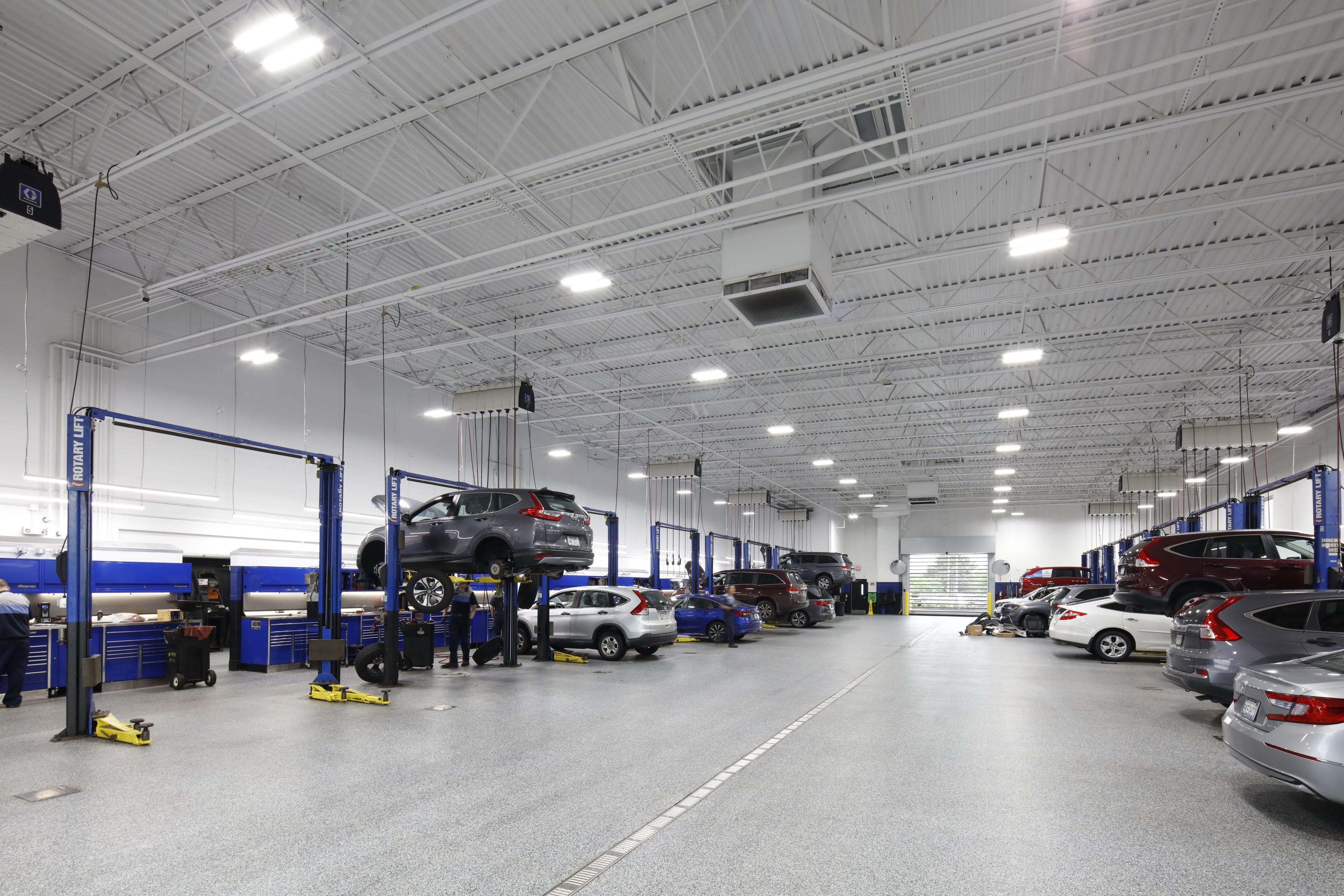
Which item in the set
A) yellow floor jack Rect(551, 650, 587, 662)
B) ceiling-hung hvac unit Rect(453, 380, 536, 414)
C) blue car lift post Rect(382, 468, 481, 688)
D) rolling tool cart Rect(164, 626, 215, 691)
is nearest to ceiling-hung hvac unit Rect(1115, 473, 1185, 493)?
yellow floor jack Rect(551, 650, 587, 662)

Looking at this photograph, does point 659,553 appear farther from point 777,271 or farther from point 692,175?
point 692,175

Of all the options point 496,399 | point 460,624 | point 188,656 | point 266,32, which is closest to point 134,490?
point 188,656

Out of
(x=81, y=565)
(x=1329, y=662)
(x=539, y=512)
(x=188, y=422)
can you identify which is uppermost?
(x=188, y=422)

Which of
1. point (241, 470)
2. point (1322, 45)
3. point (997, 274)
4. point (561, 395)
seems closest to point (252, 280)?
point (241, 470)

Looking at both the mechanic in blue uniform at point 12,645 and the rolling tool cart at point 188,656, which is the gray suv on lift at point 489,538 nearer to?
the rolling tool cart at point 188,656

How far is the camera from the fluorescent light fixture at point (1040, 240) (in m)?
9.56

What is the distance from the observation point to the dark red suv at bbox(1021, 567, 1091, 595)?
85.2 feet

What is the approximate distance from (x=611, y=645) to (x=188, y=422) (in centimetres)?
882

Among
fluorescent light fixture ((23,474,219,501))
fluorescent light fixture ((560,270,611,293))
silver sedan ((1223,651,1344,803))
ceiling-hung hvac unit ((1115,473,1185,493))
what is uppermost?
fluorescent light fixture ((560,270,611,293))

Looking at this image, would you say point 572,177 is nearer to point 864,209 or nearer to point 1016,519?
point 864,209

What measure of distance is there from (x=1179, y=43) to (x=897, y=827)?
7.96m

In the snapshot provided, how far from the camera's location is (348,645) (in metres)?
13.4

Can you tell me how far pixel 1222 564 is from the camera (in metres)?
11.5

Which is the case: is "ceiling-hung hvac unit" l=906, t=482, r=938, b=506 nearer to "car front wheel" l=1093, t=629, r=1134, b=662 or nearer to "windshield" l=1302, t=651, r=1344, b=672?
"car front wheel" l=1093, t=629, r=1134, b=662
